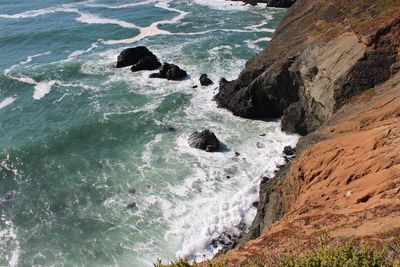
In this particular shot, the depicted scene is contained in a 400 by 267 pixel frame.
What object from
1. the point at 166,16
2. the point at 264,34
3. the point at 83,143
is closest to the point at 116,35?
the point at 166,16

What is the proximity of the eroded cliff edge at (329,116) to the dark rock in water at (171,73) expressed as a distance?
10.5 m

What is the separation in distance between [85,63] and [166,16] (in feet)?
105

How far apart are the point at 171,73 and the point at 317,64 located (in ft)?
85.7

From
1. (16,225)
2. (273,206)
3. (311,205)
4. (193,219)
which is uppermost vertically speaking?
(311,205)

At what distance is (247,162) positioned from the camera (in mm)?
37375

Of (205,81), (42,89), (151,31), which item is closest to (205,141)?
(205,81)

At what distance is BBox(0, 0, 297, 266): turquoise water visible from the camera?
30438mm

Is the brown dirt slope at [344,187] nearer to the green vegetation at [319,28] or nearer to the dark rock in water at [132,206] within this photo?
the dark rock in water at [132,206]

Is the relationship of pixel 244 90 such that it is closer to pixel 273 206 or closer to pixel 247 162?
pixel 247 162

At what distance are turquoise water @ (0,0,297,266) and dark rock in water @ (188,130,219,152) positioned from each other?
904 mm

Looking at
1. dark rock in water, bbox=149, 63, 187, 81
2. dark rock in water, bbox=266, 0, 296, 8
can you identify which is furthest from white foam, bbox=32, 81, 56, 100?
dark rock in water, bbox=266, 0, 296, 8

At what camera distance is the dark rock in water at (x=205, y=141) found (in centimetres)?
3978

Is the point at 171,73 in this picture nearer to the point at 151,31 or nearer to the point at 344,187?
the point at 151,31

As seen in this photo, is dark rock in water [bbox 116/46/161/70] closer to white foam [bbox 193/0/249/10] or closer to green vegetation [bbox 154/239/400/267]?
white foam [bbox 193/0/249/10]
